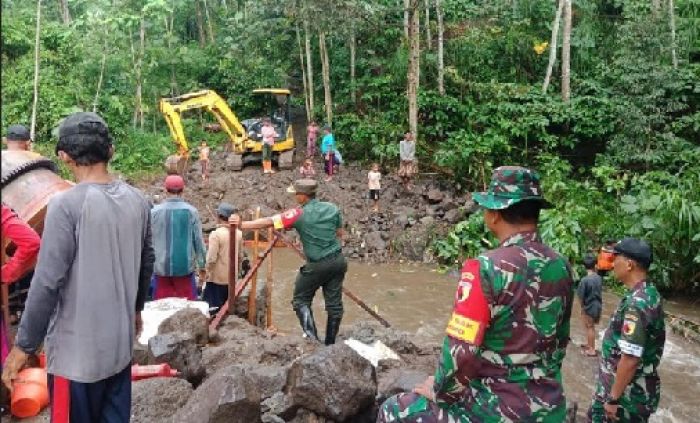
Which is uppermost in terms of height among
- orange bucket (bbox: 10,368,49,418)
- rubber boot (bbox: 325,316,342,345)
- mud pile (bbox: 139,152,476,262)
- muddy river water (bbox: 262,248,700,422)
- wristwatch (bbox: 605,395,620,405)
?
orange bucket (bbox: 10,368,49,418)

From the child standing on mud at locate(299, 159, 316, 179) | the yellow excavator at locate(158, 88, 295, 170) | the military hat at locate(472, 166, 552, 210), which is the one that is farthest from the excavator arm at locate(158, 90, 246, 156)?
the military hat at locate(472, 166, 552, 210)

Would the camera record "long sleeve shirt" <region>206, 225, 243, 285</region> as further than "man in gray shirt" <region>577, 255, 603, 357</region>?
No

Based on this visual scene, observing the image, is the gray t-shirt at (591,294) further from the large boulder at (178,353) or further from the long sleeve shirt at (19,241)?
the long sleeve shirt at (19,241)

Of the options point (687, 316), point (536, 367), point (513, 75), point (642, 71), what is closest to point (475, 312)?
point (536, 367)

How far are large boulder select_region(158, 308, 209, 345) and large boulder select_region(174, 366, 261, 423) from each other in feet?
4.28

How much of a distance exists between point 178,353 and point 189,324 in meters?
0.79

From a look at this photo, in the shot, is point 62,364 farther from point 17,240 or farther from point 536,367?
point 536,367

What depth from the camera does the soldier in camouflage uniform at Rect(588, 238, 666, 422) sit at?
350cm

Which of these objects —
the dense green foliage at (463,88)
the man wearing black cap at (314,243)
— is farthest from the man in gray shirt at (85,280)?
the dense green foliage at (463,88)

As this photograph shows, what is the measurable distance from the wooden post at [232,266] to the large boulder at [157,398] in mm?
1979

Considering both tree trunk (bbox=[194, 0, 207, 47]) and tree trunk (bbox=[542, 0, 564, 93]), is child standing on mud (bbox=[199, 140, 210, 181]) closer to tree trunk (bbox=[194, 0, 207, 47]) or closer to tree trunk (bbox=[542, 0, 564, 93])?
tree trunk (bbox=[542, 0, 564, 93])

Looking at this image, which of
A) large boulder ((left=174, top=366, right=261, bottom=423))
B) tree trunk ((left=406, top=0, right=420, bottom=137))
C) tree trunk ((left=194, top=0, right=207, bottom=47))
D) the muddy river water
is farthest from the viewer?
tree trunk ((left=194, top=0, right=207, bottom=47))

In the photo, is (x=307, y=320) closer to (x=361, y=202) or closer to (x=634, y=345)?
(x=634, y=345)

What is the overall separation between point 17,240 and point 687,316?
995cm
